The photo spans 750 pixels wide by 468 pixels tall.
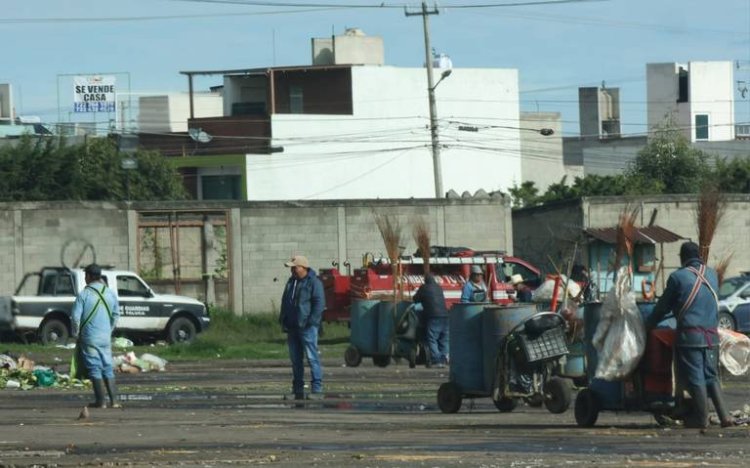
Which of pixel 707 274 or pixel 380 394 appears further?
pixel 380 394

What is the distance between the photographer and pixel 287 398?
19.0 meters

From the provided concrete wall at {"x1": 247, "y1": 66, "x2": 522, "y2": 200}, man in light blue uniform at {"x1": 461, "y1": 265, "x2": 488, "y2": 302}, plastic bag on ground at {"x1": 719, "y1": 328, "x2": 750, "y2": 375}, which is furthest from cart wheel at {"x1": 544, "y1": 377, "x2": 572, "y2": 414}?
concrete wall at {"x1": 247, "y1": 66, "x2": 522, "y2": 200}

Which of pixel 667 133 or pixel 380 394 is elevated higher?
pixel 667 133

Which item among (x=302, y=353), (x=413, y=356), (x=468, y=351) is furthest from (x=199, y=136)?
(x=468, y=351)

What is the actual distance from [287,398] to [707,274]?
269 inches

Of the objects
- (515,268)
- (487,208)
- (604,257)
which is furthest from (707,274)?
(487,208)

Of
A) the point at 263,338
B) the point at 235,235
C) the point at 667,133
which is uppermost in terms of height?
the point at 667,133

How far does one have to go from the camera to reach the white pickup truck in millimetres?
34500

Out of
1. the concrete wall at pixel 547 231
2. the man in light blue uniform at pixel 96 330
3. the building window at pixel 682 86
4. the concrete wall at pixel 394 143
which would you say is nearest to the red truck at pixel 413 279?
the concrete wall at pixel 547 231

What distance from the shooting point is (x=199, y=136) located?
7300 centimetres

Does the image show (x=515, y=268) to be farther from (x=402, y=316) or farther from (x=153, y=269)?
(x=402, y=316)

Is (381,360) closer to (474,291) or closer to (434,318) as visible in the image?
(434,318)

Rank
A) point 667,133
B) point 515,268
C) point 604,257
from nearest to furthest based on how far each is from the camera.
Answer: point 515,268
point 604,257
point 667,133

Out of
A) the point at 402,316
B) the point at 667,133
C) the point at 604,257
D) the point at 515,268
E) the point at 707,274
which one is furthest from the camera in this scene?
the point at 667,133
